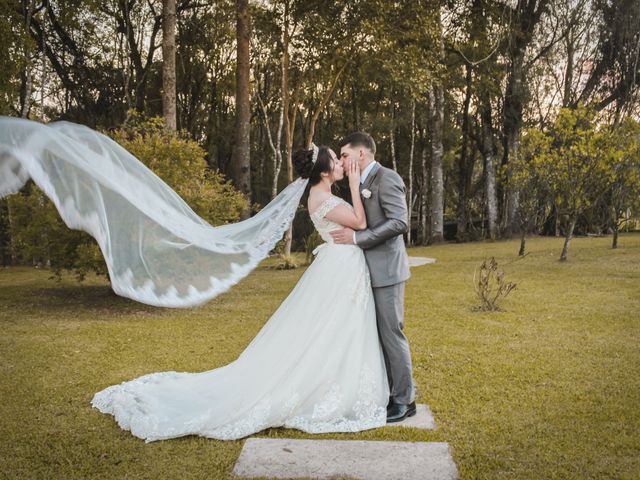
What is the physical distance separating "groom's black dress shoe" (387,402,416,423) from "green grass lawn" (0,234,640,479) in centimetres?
22

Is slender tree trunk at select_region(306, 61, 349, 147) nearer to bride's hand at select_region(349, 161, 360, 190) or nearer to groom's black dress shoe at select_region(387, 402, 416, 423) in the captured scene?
bride's hand at select_region(349, 161, 360, 190)

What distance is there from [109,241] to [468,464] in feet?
9.66

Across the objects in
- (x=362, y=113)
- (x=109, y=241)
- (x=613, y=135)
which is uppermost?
(x=362, y=113)

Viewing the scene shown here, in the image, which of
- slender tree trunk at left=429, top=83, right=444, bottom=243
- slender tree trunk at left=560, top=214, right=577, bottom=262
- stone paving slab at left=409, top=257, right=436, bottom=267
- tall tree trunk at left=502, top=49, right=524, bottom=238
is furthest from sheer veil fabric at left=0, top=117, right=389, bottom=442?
tall tree trunk at left=502, top=49, right=524, bottom=238

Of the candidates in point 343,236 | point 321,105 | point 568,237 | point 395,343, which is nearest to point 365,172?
point 343,236

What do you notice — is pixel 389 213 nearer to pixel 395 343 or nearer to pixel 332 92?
pixel 395 343

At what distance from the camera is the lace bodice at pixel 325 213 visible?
5.11 metres

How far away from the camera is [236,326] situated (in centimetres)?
949

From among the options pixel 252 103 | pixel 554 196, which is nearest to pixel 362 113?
pixel 252 103

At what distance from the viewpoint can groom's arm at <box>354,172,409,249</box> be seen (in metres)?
4.88

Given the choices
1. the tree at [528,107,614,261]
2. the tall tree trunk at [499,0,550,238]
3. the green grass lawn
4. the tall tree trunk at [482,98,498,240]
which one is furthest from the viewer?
the tall tree trunk at [482,98,498,240]

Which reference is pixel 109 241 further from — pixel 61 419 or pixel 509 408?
pixel 509 408

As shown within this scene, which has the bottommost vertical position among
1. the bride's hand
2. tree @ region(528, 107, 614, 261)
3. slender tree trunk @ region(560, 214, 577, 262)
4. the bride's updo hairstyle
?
slender tree trunk @ region(560, 214, 577, 262)

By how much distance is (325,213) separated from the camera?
16.8ft
